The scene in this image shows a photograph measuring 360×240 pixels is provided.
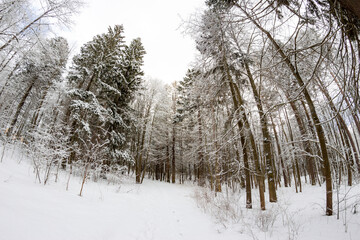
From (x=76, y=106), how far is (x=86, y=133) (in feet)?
6.25

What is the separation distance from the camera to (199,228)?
3480 millimetres

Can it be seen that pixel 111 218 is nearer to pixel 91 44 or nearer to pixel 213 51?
pixel 213 51

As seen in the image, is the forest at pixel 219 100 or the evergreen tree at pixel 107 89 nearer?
the forest at pixel 219 100

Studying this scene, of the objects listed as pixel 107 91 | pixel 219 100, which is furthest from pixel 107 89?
pixel 219 100

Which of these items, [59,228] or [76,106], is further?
[76,106]

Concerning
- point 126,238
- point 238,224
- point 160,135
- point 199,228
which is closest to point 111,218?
point 126,238

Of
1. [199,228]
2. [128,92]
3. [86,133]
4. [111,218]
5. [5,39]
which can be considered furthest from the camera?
[128,92]

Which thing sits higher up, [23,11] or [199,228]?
[23,11]

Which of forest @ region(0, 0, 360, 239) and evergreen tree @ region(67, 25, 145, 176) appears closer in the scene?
forest @ region(0, 0, 360, 239)

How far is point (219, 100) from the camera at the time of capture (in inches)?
269

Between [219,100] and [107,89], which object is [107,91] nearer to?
[107,89]

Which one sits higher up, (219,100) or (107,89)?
(107,89)

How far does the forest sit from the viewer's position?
1998 millimetres

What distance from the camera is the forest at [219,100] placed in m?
2.00
